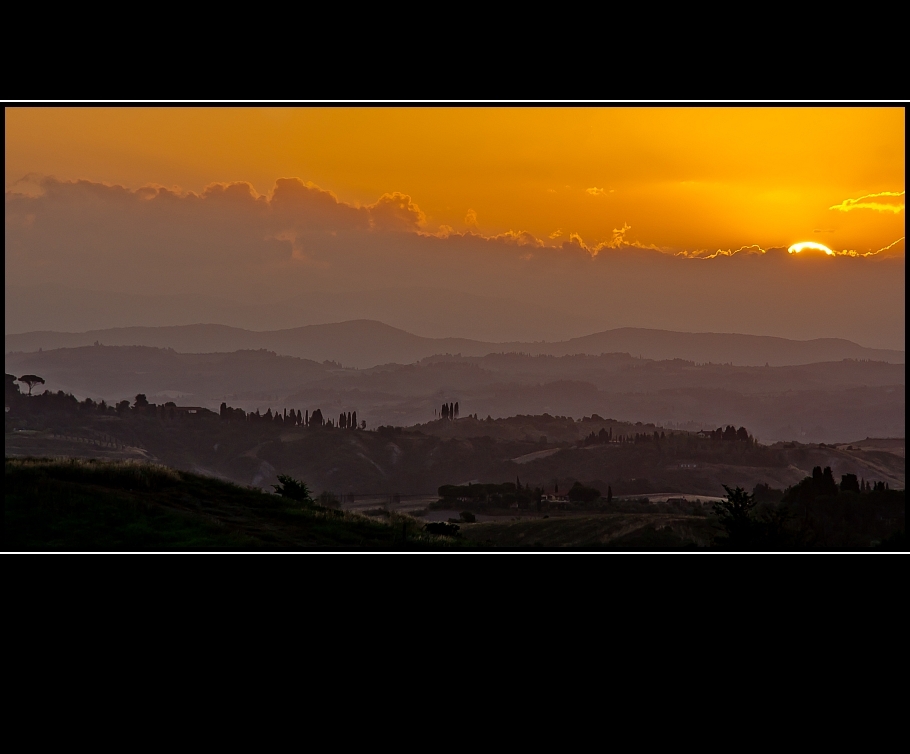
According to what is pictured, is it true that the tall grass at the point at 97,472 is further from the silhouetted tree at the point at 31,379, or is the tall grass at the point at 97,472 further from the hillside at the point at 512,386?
the silhouetted tree at the point at 31,379

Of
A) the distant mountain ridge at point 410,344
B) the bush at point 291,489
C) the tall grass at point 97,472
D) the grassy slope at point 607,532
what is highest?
the distant mountain ridge at point 410,344

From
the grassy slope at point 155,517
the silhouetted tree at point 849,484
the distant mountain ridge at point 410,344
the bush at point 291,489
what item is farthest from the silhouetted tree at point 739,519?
the distant mountain ridge at point 410,344

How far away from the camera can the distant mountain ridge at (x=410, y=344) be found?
3269 cm

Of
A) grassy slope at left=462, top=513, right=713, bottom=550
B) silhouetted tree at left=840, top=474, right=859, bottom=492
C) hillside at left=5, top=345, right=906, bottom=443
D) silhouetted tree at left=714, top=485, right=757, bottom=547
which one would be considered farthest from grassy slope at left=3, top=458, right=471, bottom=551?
hillside at left=5, top=345, right=906, bottom=443

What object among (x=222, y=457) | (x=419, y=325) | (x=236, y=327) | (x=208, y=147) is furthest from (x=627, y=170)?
(x=222, y=457)

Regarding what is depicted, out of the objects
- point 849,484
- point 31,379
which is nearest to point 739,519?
point 849,484

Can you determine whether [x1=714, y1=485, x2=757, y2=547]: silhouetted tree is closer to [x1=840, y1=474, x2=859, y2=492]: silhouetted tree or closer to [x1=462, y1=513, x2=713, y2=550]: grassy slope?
[x1=462, y1=513, x2=713, y2=550]: grassy slope

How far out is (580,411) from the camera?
149ft

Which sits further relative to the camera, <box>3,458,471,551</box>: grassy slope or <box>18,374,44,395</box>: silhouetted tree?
<box>18,374,44,395</box>: silhouetted tree

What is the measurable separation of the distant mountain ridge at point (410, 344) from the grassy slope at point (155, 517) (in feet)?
68.7

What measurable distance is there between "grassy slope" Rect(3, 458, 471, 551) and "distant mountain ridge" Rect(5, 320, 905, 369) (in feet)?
68.7

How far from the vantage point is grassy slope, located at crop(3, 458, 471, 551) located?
22.9ft

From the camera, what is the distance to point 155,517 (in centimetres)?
765
